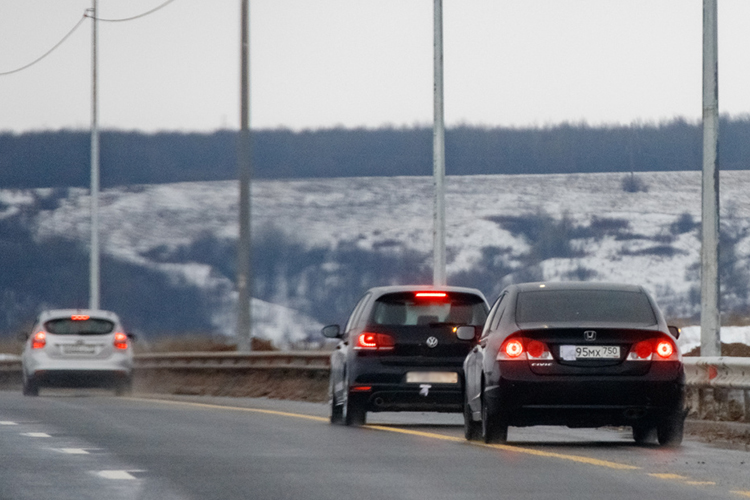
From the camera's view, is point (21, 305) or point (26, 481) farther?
point (21, 305)

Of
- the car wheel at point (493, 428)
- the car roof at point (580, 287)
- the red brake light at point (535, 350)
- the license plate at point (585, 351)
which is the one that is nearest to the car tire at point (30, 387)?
the car wheel at point (493, 428)

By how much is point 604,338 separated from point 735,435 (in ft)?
8.03

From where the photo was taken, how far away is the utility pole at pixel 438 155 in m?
31.6

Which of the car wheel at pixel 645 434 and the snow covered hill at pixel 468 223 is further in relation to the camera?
the snow covered hill at pixel 468 223

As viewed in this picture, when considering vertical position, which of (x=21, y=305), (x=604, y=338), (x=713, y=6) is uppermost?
(x=713, y=6)

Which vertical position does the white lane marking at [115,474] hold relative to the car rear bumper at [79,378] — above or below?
above

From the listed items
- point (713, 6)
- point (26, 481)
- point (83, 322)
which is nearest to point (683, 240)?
point (83, 322)

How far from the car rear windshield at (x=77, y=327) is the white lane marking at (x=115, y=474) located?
62.0 feet

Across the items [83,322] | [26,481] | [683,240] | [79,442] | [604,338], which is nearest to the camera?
[26,481]

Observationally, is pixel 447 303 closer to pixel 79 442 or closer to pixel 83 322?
pixel 79 442

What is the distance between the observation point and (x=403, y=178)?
14225cm

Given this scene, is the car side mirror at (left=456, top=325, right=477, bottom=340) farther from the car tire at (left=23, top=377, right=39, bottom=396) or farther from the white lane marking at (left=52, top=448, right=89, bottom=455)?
the car tire at (left=23, top=377, right=39, bottom=396)

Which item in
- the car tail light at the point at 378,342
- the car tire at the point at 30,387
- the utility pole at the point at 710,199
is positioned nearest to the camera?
the car tail light at the point at 378,342

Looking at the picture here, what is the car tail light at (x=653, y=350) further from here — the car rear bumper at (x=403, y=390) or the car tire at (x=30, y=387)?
the car tire at (x=30, y=387)
